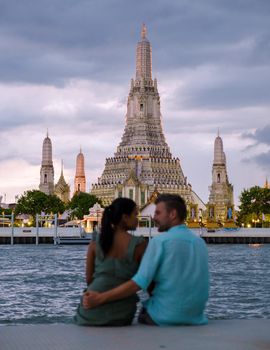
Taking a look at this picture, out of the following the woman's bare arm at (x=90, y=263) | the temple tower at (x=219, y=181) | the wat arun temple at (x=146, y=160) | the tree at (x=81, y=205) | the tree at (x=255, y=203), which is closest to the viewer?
the woman's bare arm at (x=90, y=263)

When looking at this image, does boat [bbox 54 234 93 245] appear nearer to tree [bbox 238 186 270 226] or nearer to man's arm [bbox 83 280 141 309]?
tree [bbox 238 186 270 226]

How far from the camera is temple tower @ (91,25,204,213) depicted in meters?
151

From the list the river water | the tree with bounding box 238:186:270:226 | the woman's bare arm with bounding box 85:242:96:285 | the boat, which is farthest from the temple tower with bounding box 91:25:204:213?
the woman's bare arm with bounding box 85:242:96:285

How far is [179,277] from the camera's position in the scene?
8.17 m

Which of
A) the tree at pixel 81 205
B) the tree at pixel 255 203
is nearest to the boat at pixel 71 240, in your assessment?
the tree at pixel 255 203

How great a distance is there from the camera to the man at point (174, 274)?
8094 millimetres

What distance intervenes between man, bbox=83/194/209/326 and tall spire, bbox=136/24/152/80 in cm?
15658

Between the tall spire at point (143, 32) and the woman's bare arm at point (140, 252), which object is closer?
the woman's bare arm at point (140, 252)

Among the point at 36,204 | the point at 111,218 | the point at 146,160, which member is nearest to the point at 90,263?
the point at 111,218

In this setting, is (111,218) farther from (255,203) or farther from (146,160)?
(146,160)

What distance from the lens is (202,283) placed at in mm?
8289

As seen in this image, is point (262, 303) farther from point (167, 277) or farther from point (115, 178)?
point (115, 178)

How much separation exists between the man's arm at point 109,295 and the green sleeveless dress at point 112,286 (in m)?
0.09

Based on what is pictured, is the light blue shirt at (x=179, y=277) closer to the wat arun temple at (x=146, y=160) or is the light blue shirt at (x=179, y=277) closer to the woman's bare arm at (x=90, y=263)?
the woman's bare arm at (x=90, y=263)
